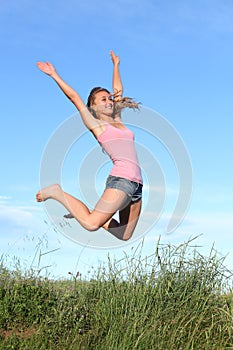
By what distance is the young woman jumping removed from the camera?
24.3ft

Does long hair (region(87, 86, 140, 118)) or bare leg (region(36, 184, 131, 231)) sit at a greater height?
long hair (region(87, 86, 140, 118))

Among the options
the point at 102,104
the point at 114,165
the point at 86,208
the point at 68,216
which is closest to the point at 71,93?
the point at 102,104

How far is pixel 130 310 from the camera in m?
6.56

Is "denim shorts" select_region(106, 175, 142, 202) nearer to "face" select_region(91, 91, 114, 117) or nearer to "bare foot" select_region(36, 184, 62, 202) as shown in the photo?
"bare foot" select_region(36, 184, 62, 202)

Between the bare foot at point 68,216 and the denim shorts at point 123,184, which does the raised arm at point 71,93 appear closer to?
the denim shorts at point 123,184

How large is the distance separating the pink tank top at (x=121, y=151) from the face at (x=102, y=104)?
29 centimetres

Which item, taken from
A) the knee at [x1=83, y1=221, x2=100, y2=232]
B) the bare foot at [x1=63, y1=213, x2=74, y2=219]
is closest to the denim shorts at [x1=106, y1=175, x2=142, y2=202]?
the knee at [x1=83, y1=221, x2=100, y2=232]

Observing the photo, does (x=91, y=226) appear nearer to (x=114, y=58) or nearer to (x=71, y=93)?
(x=71, y=93)

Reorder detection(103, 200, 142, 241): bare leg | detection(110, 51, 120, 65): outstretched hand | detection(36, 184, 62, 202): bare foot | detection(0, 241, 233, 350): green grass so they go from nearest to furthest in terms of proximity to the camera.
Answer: detection(0, 241, 233, 350): green grass
detection(36, 184, 62, 202): bare foot
detection(103, 200, 142, 241): bare leg
detection(110, 51, 120, 65): outstretched hand

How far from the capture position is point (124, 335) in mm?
6172

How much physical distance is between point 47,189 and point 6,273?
5.28 feet

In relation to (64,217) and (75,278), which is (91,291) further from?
(64,217)

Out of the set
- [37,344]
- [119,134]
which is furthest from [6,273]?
[119,134]

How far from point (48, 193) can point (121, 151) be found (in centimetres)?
118
